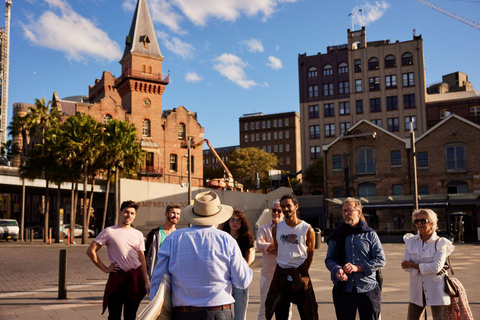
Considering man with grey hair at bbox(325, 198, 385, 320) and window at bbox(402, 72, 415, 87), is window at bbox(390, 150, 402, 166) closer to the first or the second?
window at bbox(402, 72, 415, 87)

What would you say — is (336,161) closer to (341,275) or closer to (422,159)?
(422,159)

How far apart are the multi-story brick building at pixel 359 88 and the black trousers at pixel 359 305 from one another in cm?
6516

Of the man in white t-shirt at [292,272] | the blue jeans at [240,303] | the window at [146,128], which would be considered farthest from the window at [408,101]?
the blue jeans at [240,303]

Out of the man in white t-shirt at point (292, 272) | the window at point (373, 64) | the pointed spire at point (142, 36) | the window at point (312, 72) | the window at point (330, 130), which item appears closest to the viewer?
the man in white t-shirt at point (292, 272)

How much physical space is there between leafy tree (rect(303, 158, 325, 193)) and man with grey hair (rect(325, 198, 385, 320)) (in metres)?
63.8

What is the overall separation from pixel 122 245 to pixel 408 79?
68611 millimetres

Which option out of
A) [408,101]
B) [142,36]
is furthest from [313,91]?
[142,36]

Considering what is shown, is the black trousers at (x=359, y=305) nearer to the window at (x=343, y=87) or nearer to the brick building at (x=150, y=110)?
the brick building at (x=150, y=110)

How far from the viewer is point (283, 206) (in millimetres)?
5816

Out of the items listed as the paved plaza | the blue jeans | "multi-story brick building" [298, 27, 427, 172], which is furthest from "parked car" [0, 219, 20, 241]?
"multi-story brick building" [298, 27, 427, 172]

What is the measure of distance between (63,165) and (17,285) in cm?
2321

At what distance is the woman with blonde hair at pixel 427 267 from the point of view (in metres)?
5.41

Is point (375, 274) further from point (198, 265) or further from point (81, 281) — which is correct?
point (81, 281)

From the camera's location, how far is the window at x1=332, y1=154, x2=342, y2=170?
4881 centimetres
